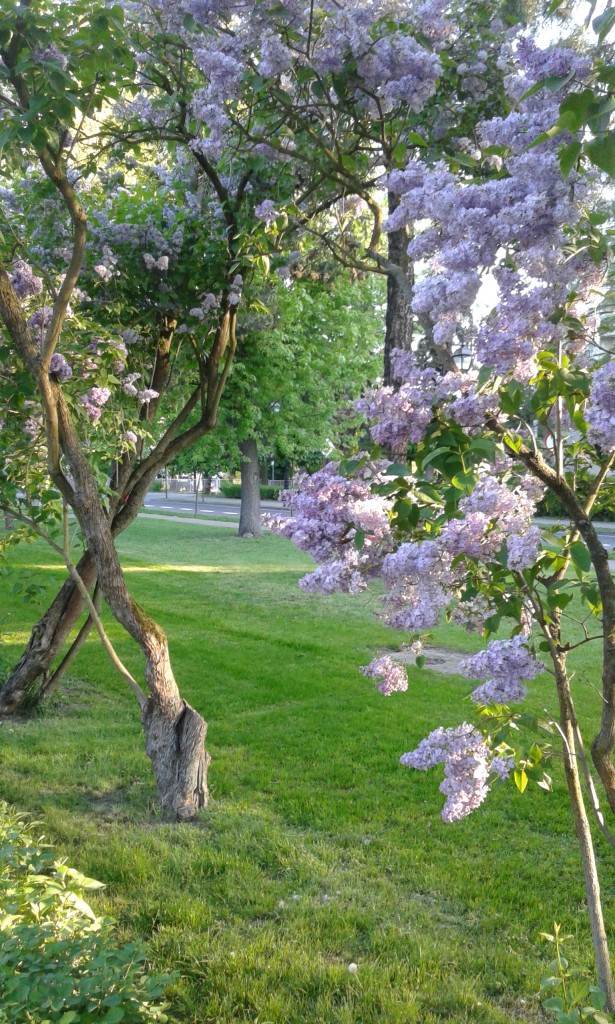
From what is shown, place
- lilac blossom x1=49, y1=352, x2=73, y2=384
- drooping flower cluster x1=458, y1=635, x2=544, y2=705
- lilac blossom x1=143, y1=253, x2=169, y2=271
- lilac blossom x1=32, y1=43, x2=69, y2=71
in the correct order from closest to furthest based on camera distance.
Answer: drooping flower cluster x1=458, y1=635, x2=544, y2=705 < lilac blossom x1=32, y1=43, x2=69, y2=71 < lilac blossom x1=49, y1=352, x2=73, y2=384 < lilac blossom x1=143, y1=253, x2=169, y2=271

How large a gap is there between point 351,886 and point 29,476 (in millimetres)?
3154

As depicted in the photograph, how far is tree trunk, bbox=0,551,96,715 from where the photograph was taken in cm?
532

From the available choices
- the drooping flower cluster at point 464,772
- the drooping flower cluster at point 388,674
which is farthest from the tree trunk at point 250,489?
the drooping flower cluster at point 464,772

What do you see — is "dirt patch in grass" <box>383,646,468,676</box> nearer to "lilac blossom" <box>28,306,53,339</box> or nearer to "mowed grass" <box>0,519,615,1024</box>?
"mowed grass" <box>0,519,615,1024</box>

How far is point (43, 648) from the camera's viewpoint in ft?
17.5

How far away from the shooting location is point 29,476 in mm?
5035

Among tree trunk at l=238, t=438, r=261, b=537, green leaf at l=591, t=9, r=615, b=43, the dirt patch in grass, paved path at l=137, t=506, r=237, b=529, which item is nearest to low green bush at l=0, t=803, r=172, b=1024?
green leaf at l=591, t=9, r=615, b=43

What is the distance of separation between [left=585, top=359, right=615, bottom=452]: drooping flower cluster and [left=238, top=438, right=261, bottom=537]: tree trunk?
55.3 feet

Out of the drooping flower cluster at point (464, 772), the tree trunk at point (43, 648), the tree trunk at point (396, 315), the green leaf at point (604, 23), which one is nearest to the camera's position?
the green leaf at point (604, 23)

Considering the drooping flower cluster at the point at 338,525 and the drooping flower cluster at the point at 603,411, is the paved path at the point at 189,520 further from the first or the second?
the drooping flower cluster at the point at 603,411

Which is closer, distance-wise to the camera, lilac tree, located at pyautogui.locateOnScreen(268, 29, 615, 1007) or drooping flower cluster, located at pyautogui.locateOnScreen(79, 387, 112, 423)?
lilac tree, located at pyautogui.locateOnScreen(268, 29, 615, 1007)

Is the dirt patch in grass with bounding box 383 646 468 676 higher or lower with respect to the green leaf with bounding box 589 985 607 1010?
lower

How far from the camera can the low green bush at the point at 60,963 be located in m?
1.93

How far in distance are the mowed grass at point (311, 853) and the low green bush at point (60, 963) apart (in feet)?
1.24
